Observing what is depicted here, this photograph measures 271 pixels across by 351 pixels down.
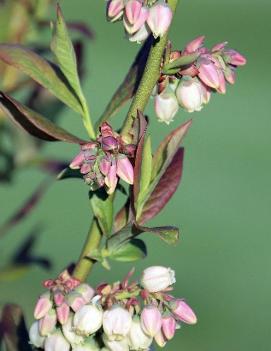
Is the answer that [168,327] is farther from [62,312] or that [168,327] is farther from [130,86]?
[130,86]

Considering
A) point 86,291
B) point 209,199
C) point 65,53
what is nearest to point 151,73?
point 65,53

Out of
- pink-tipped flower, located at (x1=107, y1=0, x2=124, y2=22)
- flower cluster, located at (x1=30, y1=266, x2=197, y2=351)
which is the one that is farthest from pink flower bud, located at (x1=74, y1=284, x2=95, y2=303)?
pink-tipped flower, located at (x1=107, y1=0, x2=124, y2=22)

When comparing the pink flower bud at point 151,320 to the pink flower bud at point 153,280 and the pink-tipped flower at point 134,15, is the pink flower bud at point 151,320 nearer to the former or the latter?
the pink flower bud at point 153,280

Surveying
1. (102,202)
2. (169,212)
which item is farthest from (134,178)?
(169,212)

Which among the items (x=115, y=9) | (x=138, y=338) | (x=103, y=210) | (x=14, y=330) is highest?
(x=115, y=9)

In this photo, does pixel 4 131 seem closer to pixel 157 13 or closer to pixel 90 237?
pixel 90 237

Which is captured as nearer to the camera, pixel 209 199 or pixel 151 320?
pixel 151 320

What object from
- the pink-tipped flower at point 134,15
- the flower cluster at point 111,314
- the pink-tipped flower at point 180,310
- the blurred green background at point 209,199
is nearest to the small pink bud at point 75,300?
the flower cluster at point 111,314

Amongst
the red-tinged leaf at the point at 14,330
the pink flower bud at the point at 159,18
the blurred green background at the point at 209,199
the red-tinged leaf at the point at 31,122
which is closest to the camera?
the pink flower bud at the point at 159,18
